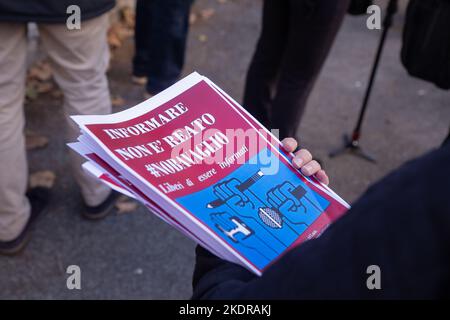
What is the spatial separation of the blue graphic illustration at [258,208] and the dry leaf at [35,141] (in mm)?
2133

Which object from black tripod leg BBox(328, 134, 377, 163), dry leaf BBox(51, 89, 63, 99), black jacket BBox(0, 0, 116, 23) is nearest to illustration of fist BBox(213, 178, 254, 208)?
black jacket BBox(0, 0, 116, 23)

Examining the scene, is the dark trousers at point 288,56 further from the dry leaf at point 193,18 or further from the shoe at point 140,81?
the dry leaf at point 193,18

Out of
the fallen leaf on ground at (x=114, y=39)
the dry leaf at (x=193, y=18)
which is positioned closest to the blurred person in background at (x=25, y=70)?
the fallen leaf on ground at (x=114, y=39)

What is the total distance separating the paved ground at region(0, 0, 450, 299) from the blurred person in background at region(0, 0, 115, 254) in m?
0.18

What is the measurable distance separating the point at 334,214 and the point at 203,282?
1.02ft

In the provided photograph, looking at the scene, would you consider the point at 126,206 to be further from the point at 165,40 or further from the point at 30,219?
the point at 165,40

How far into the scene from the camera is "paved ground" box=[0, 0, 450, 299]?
2232 mm

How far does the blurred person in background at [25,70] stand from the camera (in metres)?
1.84

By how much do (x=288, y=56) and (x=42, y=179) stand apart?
140 cm

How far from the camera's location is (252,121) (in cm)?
113

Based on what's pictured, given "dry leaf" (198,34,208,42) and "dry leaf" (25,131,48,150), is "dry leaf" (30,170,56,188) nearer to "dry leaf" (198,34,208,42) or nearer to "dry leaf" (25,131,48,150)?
"dry leaf" (25,131,48,150)

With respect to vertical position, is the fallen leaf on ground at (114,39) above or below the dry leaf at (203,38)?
below
